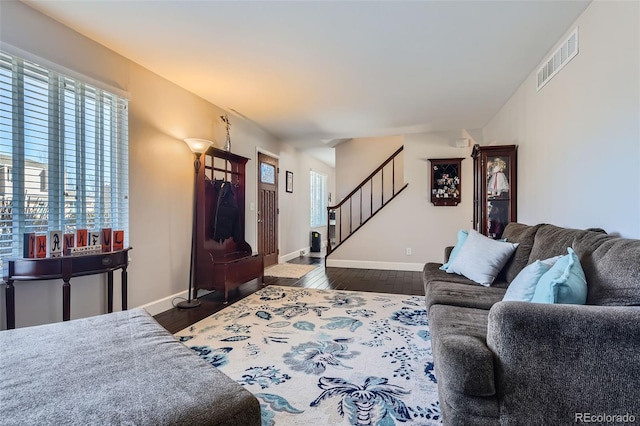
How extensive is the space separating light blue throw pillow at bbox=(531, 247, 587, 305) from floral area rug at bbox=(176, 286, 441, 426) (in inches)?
32.3

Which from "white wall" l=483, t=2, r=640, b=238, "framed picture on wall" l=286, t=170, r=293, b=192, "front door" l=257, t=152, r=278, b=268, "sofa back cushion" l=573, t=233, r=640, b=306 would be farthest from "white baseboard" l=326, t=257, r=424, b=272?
"sofa back cushion" l=573, t=233, r=640, b=306

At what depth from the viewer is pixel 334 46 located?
2.68m

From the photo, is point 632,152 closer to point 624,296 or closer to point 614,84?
point 614,84

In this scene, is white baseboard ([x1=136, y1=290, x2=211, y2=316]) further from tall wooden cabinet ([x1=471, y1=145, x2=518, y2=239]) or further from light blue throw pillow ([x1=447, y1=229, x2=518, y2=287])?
tall wooden cabinet ([x1=471, y1=145, x2=518, y2=239])

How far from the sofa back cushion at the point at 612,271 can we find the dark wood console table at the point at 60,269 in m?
3.04

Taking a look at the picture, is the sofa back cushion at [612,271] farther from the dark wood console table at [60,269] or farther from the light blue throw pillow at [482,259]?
the dark wood console table at [60,269]

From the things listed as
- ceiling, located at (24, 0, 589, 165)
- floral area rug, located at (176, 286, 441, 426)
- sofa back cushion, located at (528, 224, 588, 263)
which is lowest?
floral area rug, located at (176, 286, 441, 426)

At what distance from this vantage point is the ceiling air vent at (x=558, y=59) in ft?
7.88

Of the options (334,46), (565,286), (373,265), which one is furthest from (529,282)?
(373,265)

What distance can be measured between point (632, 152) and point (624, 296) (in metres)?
1.04

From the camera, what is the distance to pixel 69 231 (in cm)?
249

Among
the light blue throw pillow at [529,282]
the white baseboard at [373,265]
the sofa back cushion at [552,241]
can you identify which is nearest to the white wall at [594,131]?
the sofa back cushion at [552,241]

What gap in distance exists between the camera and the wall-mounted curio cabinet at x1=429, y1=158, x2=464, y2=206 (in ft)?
18.0

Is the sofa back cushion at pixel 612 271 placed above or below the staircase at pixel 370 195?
below
